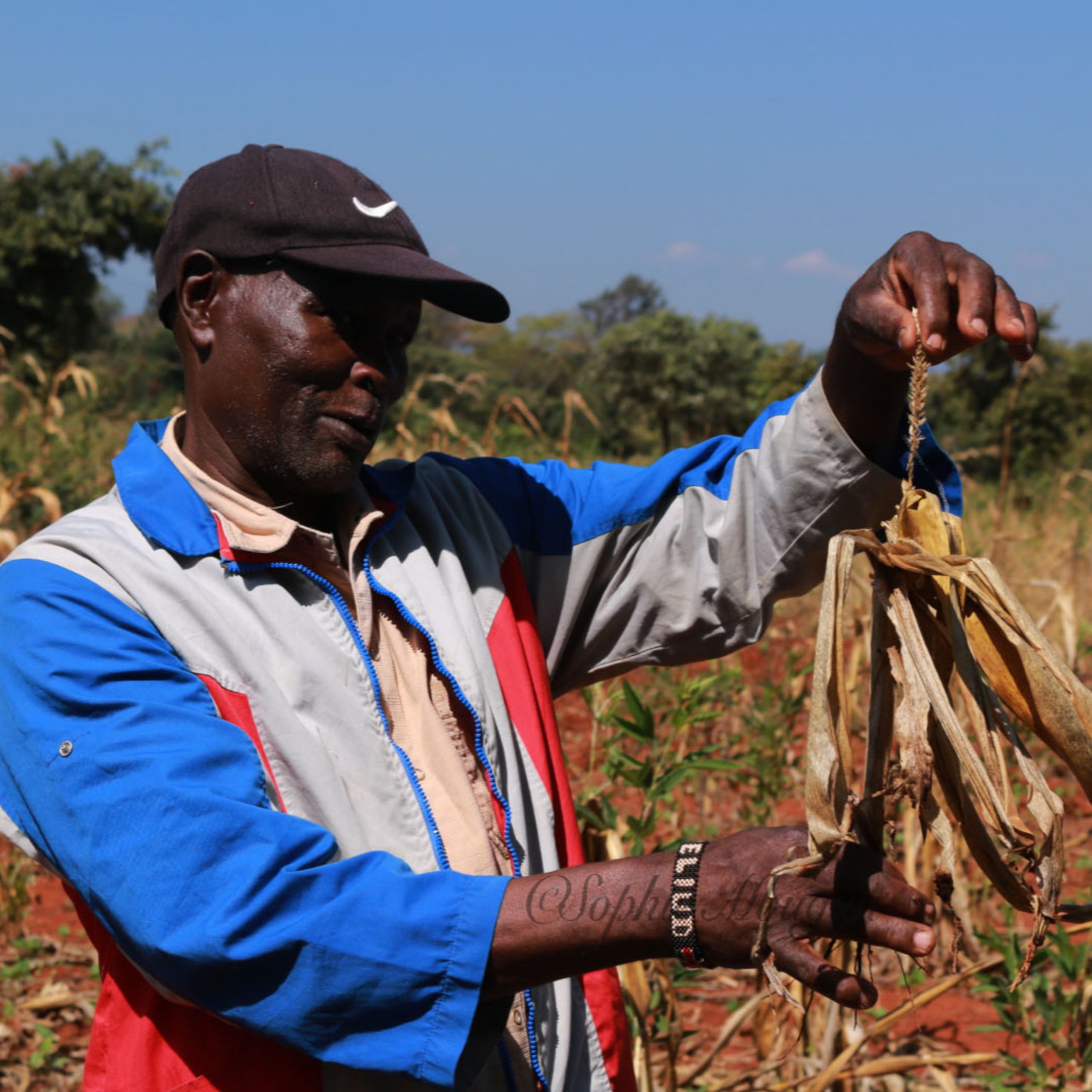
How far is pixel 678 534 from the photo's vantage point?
1812 mm

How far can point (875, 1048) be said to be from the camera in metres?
2.93

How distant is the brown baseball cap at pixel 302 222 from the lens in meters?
1.53

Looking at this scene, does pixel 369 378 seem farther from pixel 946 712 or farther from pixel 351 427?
pixel 946 712

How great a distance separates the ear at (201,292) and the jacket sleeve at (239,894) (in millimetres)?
564

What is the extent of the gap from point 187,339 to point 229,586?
429 millimetres

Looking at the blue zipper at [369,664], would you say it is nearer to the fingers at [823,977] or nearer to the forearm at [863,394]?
the fingers at [823,977]

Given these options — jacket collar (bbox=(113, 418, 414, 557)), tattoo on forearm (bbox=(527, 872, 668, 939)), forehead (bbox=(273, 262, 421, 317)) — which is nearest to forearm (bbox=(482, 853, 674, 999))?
tattoo on forearm (bbox=(527, 872, 668, 939))

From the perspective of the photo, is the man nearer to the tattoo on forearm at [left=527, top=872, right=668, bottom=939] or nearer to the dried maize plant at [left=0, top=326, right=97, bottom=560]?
the tattoo on forearm at [left=527, top=872, right=668, bottom=939]

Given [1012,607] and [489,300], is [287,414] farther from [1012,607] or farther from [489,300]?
[1012,607]

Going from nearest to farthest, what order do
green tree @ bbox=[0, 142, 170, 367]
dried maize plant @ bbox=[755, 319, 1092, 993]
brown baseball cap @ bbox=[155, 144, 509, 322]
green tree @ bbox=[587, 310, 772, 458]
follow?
dried maize plant @ bbox=[755, 319, 1092, 993], brown baseball cap @ bbox=[155, 144, 509, 322], green tree @ bbox=[0, 142, 170, 367], green tree @ bbox=[587, 310, 772, 458]

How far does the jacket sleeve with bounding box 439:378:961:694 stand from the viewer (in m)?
1.69

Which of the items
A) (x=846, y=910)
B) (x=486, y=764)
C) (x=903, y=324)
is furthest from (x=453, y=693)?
(x=903, y=324)

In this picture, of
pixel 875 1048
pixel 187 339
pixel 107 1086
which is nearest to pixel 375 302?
pixel 187 339

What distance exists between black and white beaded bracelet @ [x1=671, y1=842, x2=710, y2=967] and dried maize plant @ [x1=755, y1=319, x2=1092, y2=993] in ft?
0.22
